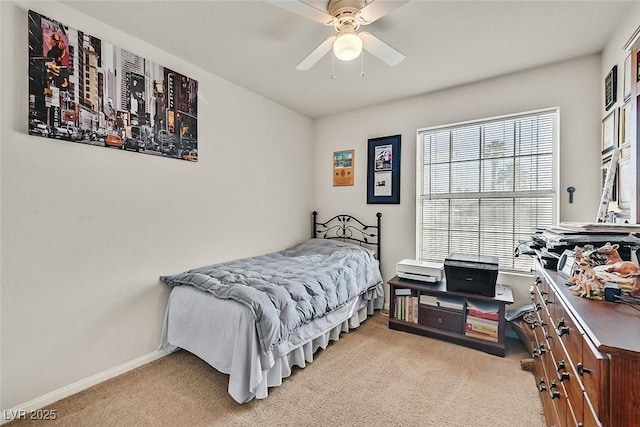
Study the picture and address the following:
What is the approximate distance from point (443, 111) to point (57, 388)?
13.2 feet

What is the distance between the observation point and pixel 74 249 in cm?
190

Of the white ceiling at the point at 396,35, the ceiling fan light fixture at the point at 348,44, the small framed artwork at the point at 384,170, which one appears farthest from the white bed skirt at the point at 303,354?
the white ceiling at the point at 396,35

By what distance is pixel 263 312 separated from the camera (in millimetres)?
1783

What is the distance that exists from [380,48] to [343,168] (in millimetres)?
1996

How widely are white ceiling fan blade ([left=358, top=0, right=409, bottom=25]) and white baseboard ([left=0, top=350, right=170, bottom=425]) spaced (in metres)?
2.92

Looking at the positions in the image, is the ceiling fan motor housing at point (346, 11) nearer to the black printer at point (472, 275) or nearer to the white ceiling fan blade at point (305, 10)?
the white ceiling fan blade at point (305, 10)

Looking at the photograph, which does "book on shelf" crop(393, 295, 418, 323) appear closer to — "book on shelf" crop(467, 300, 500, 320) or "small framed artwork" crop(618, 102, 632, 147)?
"book on shelf" crop(467, 300, 500, 320)

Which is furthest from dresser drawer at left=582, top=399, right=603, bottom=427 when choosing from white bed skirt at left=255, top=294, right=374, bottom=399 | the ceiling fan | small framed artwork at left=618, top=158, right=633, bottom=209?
the ceiling fan

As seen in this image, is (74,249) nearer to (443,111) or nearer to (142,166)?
(142,166)

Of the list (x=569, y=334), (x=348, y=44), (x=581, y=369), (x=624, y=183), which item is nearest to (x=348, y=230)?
(x=348, y=44)

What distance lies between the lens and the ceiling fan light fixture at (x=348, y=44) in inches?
65.0

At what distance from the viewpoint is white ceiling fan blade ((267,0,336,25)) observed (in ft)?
4.90

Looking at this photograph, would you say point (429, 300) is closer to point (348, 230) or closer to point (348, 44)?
point (348, 230)

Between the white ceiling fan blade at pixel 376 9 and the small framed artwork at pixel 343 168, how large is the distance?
2062 mm
